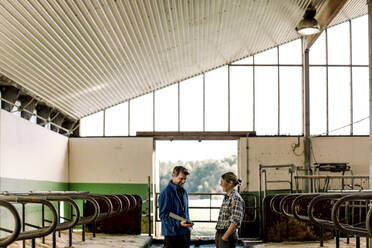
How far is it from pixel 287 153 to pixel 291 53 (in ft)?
9.82

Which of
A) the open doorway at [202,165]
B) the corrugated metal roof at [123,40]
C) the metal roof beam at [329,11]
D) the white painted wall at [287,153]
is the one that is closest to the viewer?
the corrugated metal roof at [123,40]

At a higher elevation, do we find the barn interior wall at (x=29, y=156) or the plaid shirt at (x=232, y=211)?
the barn interior wall at (x=29, y=156)

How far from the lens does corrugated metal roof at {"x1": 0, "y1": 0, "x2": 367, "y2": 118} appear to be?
750cm

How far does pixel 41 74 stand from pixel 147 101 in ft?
17.1

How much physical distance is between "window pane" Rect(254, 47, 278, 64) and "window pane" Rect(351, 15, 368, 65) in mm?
2270

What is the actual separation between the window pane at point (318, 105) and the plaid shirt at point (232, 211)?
921 cm

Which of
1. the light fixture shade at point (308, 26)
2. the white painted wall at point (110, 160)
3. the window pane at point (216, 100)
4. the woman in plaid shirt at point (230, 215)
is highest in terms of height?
the light fixture shade at point (308, 26)

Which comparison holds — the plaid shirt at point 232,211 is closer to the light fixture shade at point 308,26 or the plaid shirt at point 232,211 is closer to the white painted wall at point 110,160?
the light fixture shade at point 308,26

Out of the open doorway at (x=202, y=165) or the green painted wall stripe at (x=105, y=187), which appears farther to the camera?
the open doorway at (x=202, y=165)

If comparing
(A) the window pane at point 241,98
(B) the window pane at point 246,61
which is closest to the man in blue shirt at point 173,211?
(A) the window pane at point 241,98

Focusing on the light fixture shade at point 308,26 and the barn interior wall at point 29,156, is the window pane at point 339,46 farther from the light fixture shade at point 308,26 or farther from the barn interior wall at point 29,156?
the barn interior wall at point 29,156

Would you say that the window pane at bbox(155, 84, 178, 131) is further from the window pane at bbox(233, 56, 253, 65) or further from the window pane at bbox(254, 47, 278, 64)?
the window pane at bbox(254, 47, 278, 64)

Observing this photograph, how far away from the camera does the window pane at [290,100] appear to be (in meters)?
14.3

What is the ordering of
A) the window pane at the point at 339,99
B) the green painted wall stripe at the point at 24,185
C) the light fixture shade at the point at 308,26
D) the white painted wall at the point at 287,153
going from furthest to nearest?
the window pane at the point at 339,99 → the white painted wall at the point at 287,153 → the light fixture shade at the point at 308,26 → the green painted wall stripe at the point at 24,185
